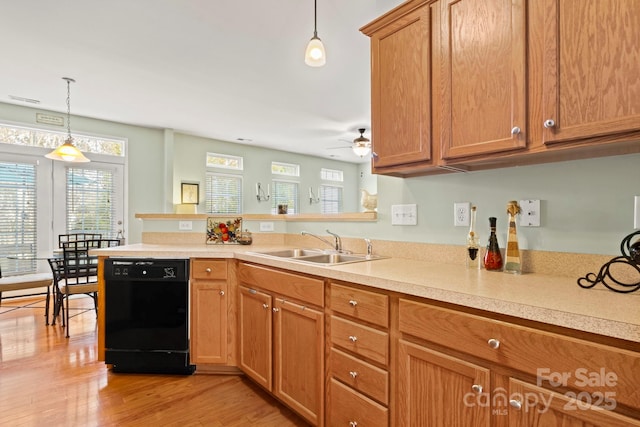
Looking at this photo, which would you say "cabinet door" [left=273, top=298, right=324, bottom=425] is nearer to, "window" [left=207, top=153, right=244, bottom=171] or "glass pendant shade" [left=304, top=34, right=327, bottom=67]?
"glass pendant shade" [left=304, top=34, right=327, bottom=67]

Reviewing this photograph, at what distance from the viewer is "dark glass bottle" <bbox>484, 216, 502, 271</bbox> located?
59.1 inches

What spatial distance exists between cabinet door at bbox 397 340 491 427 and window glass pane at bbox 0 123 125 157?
5.56 m

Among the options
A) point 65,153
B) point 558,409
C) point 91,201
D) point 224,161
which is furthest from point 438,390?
point 224,161

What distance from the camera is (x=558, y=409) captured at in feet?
2.90

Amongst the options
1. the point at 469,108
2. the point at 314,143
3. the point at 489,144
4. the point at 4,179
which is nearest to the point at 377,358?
the point at 489,144

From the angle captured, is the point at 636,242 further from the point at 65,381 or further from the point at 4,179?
the point at 4,179

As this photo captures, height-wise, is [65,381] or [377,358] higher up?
[377,358]

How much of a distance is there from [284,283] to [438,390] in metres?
0.94

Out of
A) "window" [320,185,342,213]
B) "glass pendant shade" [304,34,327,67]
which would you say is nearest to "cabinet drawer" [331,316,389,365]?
"glass pendant shade" [304,34,327,67]

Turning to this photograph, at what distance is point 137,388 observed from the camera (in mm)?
2189

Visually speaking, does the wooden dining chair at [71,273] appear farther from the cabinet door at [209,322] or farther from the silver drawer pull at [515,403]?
the silver drawer pull at [515,403]

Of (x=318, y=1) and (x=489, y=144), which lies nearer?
(x=489, y=144)

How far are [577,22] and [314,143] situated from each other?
5.85 m

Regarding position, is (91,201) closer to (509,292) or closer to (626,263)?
(509,292)
